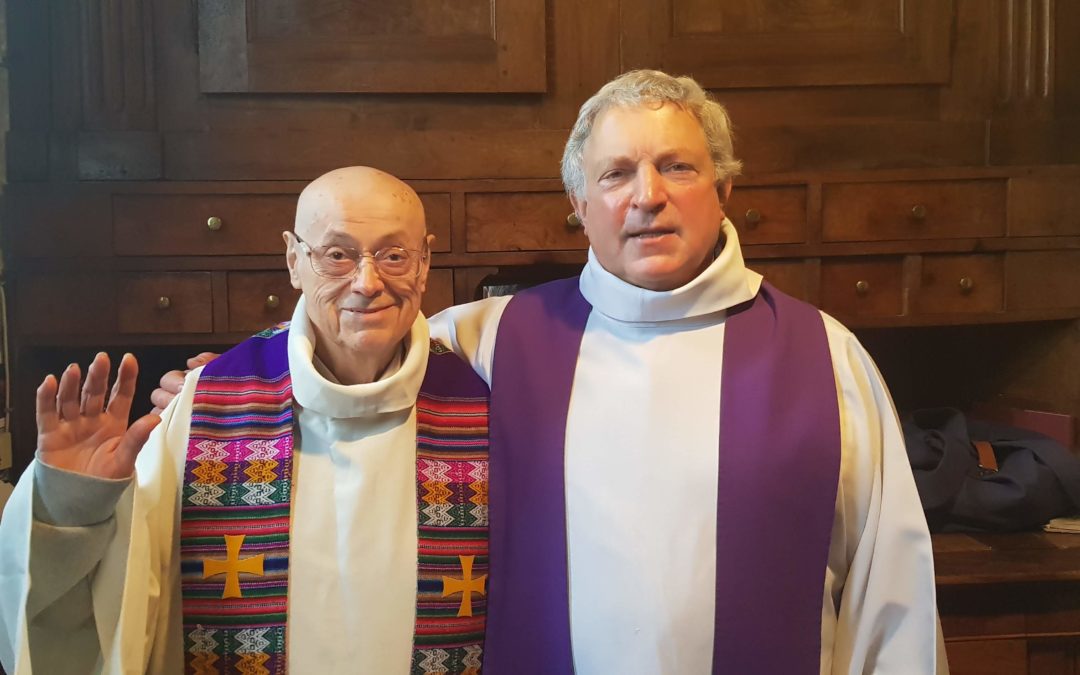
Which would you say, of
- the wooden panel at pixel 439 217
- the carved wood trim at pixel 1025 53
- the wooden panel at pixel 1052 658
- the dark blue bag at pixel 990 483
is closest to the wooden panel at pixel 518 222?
the wooden panel at pixel 439 217

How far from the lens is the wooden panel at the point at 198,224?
2.01 m

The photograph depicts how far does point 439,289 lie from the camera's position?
2.11 meters

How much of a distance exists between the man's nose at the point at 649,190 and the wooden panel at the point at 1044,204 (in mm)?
1263

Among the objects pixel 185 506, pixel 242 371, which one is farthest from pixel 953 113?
pixel 185 506

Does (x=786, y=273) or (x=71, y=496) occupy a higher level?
(x=786, y=273)

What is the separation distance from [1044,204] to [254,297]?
6.79ft

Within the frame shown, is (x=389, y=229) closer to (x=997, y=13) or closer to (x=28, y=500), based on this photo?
(x=28, y=500)

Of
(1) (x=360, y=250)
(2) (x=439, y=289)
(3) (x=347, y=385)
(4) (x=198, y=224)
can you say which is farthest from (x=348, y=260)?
(4) (x=198, y=224)

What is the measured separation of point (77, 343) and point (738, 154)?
1.75 metres

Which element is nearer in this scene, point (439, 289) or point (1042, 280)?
point (439, 289)

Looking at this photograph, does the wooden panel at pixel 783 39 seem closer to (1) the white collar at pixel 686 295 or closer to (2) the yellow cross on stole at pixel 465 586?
(1) the white collar at pixel 686 295

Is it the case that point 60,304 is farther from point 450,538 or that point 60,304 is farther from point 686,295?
point 686,295

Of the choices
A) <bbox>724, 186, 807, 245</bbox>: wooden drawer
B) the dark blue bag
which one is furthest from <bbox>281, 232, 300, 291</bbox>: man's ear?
the dark blue bag

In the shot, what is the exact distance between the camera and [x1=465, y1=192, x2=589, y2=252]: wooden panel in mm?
2105
